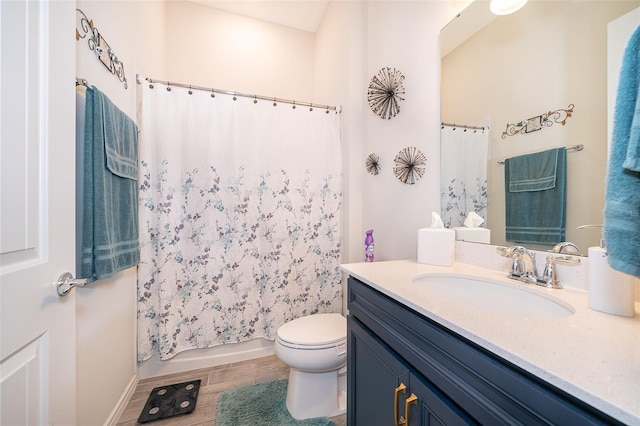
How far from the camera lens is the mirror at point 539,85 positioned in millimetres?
764

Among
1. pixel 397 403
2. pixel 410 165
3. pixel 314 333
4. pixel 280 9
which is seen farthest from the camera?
pixel 280 9

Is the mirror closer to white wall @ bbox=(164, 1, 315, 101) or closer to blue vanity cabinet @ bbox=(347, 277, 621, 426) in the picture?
blue vanity cabinet @ bbox=(347, 277, 621, 426)

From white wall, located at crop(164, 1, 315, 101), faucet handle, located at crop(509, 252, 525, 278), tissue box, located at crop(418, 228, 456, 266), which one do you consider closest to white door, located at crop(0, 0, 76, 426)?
tissue box, located at crop(418, 228, 456, 266)

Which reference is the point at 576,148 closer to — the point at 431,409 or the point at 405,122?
the point at 405,122

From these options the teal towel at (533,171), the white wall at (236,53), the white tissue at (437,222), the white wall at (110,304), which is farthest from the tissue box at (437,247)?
the white wall at (236,53)

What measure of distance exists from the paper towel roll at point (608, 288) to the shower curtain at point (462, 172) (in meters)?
0.47

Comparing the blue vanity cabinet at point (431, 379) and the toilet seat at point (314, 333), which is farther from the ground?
the blue vanity cabinet at point (431, 379)

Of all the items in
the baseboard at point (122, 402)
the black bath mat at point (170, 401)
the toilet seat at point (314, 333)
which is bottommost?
the black bath mat at point (170, 401)

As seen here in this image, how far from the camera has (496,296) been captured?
89 cm

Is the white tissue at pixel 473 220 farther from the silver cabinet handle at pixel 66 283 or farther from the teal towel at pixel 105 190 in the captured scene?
the teal towel at pixel 105 190

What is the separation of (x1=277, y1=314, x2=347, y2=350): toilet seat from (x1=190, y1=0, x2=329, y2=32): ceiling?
8.59 ft

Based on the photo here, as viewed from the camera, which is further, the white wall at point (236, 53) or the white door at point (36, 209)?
the white wall at point (236, 53)

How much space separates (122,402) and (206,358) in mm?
486

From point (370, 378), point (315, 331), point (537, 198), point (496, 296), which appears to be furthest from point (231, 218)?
point (537, 198)
